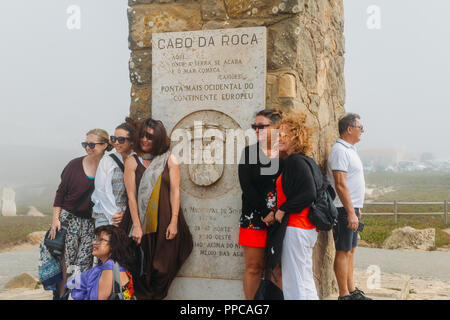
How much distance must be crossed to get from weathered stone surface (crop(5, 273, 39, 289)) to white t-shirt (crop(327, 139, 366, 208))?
13.2 feet

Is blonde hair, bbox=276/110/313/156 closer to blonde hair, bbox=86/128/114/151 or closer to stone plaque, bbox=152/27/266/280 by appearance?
stone plaque, bbox=152/27/266/280

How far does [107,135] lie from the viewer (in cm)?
435

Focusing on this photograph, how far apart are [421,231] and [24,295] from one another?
7.23m

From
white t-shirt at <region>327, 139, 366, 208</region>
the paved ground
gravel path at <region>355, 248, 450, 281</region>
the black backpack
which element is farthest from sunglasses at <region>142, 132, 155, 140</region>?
gravel path at <region>355, 248, 450, 281</region>

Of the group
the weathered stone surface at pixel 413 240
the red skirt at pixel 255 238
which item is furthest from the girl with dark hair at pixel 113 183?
the weathered stone surface at pixel 413 240

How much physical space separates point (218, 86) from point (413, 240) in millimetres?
6478

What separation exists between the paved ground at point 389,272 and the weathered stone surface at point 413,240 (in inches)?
17.4

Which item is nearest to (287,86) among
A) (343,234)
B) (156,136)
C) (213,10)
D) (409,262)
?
(213,10)

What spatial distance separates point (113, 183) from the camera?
4086mm

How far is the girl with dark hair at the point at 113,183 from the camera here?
13.2ft

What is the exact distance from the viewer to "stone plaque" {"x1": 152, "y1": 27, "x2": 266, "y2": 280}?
14.0 feet

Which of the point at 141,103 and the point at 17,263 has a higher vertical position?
the point at 141,103

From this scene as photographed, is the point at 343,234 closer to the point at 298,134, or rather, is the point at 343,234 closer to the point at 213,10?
the point at 298,134

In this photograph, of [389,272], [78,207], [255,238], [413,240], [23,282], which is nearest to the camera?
[255,238]
